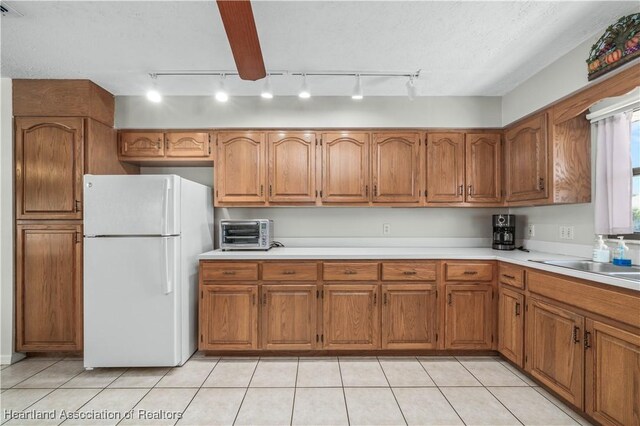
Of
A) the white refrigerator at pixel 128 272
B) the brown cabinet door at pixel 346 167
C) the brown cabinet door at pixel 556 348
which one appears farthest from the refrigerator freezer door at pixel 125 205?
the brown cabinet door at pixel 556 348

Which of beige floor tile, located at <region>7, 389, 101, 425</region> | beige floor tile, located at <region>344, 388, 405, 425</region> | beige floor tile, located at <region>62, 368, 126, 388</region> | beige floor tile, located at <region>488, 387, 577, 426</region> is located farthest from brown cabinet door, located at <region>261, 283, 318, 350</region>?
beige floor tile, located at <region>488, 387, 577, 426</region>

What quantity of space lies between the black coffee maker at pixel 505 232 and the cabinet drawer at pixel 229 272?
2.35 metres

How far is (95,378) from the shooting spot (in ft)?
7.63

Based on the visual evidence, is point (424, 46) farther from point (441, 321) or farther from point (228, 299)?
point (228, 299)

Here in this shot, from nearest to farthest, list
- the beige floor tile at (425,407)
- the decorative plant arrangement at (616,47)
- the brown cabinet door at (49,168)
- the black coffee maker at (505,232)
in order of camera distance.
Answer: the decorative plant arrangement at (616,47) < the beige floor tile at (425,407) < the brown cabinet door at (49,168) < the black coffee maker at (505,232)

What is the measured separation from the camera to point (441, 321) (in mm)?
2625

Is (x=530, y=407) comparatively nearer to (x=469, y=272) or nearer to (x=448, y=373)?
(x=448, y=373)

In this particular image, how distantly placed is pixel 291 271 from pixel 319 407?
103 cm

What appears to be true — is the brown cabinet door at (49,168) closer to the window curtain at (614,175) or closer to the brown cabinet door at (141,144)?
the brown cabinet door at (141,144)

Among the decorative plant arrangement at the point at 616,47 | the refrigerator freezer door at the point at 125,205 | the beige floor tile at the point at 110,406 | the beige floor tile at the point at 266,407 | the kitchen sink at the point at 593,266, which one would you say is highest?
the decorative plant arrangement at the point at 616,47

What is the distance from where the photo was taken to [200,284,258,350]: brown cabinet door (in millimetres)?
2605

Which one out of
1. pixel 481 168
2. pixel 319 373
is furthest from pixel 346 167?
pixel 319 373

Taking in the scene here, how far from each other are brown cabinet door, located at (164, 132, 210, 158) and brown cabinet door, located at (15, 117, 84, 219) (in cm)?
69

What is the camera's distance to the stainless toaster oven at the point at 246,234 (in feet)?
9.36
